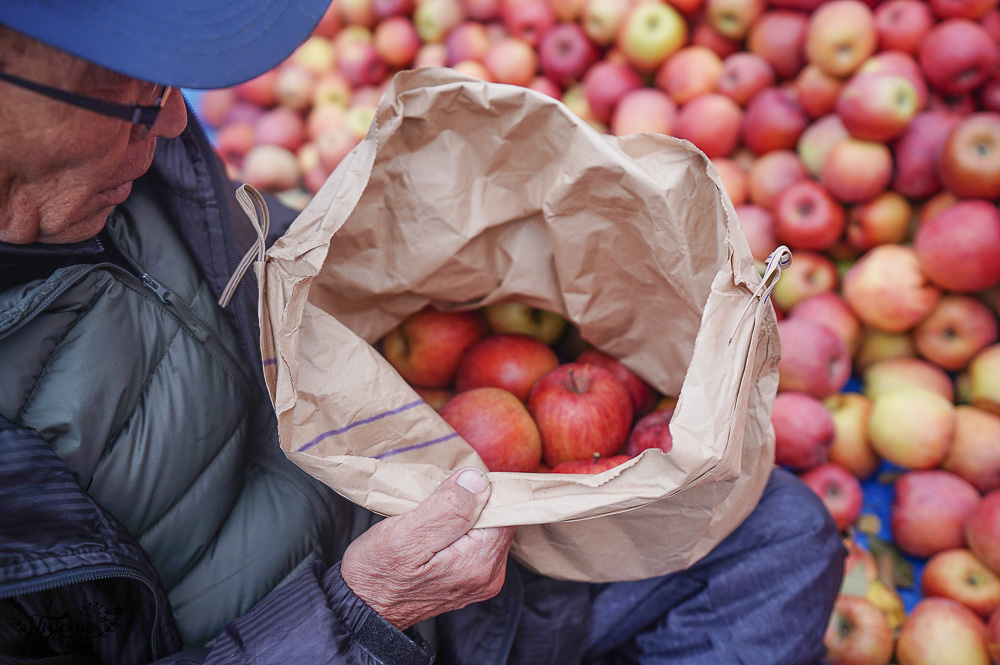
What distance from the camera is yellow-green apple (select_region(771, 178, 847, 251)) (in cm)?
177

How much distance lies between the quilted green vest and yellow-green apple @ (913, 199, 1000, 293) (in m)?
1.64

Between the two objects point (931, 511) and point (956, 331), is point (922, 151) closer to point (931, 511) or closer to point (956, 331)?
point (956, 331)

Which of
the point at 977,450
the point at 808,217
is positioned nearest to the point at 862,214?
the point at 808,217

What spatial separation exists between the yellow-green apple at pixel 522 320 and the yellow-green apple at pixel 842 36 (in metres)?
1.28

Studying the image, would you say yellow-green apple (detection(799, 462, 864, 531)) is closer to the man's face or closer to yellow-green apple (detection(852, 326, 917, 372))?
yellow-green apple (detection(852, 326, 917, 372))

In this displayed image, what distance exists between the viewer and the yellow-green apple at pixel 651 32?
2102 mm

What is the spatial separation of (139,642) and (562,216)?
90 cm

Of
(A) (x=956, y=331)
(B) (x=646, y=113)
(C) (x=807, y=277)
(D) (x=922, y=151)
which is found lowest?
(A) (x=956, y=331)

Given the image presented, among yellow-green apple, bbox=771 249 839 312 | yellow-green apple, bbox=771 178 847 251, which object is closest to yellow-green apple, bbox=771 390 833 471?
yellow-green apple, bbox=771 249 839 312

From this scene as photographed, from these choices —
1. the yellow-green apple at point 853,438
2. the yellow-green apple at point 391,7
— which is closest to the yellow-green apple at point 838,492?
the yellow-green apple at point 853,438

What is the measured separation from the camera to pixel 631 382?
122cm

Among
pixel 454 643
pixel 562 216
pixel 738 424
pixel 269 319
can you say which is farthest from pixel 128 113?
pixel 454 643

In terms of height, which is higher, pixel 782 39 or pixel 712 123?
pixel 782 39

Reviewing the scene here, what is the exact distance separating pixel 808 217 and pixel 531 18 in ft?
4.38
